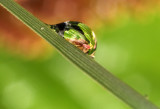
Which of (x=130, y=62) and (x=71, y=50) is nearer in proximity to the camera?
(x=71, y=50)

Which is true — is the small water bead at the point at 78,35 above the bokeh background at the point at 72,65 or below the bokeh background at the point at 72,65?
below

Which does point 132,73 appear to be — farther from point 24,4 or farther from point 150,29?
point 24,4

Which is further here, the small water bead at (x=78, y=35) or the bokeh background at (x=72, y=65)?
the bokeh background at (x=72, y=65)

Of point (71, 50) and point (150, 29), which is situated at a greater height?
point (150, 29)

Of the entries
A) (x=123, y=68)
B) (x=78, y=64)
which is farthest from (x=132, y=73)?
(x=78, y=64)

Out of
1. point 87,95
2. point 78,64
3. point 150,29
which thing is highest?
point 150,29

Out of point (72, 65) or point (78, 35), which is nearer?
point (78, 35)

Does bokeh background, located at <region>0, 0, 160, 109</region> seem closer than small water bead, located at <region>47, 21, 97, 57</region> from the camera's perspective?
No

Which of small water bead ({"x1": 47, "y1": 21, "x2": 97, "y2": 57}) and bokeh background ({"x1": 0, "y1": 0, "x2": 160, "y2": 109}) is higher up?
bokeh background ({"x1": 0, "y1": 0, "x2": 160, "y2": 109})
